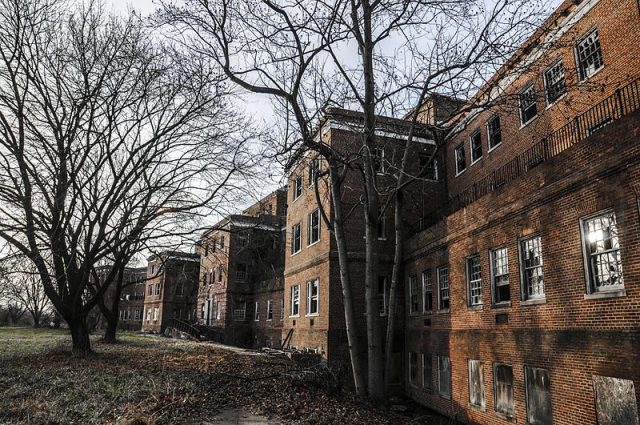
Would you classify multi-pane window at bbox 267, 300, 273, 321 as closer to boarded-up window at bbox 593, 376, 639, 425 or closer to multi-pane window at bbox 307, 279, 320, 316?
multi-pane window at bbox 307, 279, 320, 316

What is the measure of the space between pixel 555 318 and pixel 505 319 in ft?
7.54

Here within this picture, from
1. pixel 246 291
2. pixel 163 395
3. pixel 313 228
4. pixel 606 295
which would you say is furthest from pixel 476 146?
pixel 246 291

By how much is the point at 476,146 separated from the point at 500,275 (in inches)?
368

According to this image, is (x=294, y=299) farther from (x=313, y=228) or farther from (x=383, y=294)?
(x=383, y=294)

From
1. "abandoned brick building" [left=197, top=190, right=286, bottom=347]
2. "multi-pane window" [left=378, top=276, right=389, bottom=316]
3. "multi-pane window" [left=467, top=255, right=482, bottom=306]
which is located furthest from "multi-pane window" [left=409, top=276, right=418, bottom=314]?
"abandoned brick building" [left=197, top=190, right=286, bottom=347]

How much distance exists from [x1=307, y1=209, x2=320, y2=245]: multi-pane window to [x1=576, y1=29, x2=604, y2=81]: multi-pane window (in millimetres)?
13203

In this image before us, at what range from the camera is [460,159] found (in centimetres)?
2375

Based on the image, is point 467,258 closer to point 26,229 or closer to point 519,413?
point 519,413

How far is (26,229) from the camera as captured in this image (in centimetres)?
1461

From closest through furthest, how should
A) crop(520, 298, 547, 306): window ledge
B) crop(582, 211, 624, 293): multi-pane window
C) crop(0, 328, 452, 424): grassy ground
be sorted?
crop(0, 328, 452, 424): grassy ground, crop(582, 211, 624, 293): multi-pane window, crop(520, 298, 547, 306): window ledge

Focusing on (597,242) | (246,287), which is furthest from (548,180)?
(246,287)


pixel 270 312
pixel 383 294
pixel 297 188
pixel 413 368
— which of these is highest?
pixel 297 188

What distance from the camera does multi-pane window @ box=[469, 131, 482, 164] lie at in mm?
22078

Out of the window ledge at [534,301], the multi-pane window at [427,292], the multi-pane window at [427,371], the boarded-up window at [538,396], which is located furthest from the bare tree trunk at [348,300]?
the multi-pane window at [427,292]
